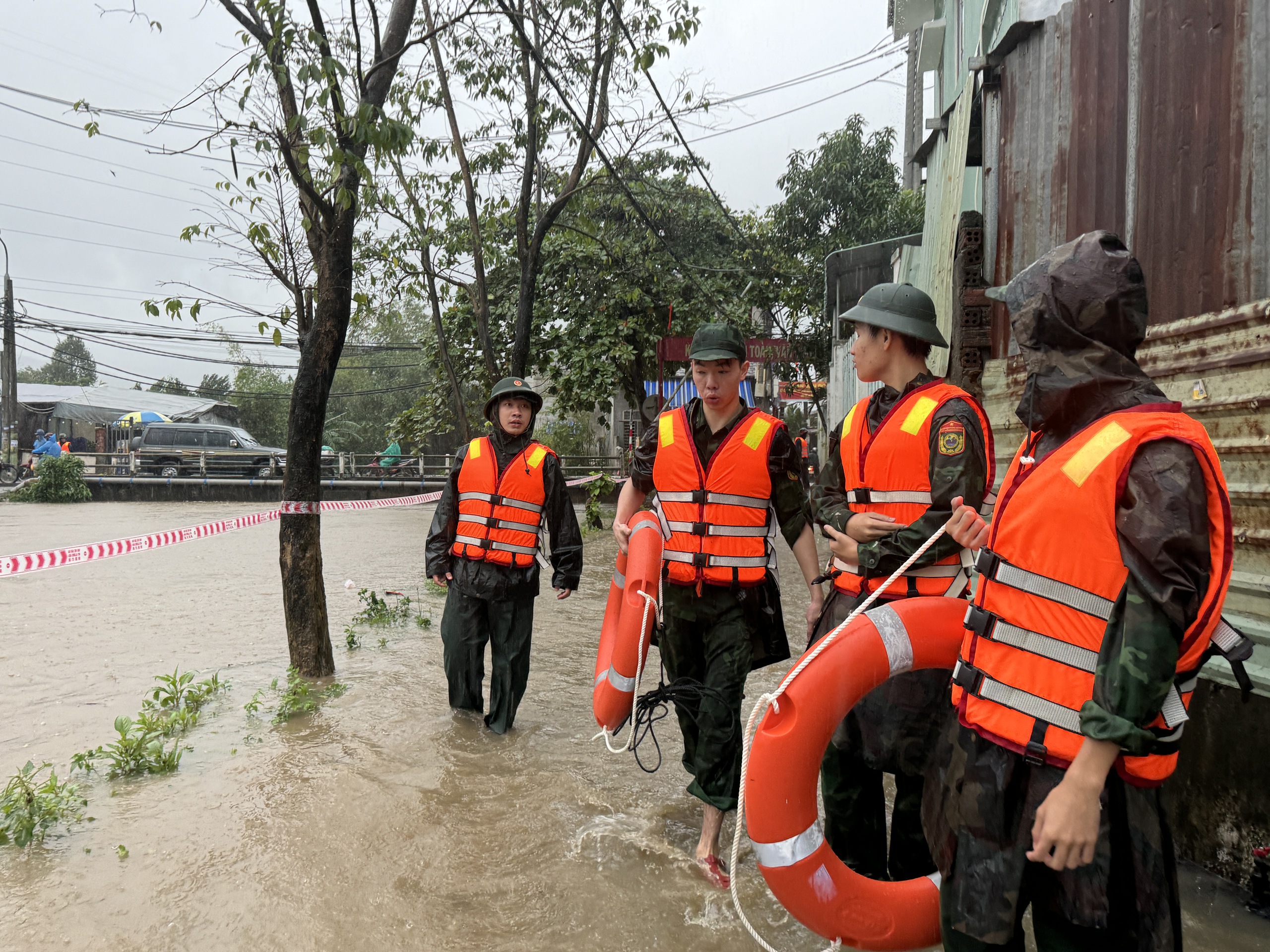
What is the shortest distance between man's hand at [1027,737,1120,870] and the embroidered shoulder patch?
1.16 m

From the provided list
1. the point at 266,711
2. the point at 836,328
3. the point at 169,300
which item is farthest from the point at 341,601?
the point at 836,328

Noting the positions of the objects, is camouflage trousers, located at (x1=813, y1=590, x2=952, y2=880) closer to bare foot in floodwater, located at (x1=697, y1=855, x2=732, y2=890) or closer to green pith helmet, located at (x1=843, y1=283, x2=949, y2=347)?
bare foot in floodwater, located at (x1=697, y1=855, x2=732, y2=890)

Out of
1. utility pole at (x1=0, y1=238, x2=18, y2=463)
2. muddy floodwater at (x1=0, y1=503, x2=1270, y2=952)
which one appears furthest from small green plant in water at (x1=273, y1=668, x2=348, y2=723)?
utility pole at (x1=0, y1=238, x2=18, y2=463)

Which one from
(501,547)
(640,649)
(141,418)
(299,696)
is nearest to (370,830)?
(640,649)

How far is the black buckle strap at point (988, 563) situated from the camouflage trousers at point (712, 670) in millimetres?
1682

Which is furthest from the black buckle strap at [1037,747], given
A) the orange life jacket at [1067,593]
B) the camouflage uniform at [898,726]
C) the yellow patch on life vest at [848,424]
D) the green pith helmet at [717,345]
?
the green pith helmet at [717,345]

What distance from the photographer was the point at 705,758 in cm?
338

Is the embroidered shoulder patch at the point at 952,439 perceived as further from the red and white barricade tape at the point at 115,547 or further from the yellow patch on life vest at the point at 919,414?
the red and white barricade tape at the point at 115,547

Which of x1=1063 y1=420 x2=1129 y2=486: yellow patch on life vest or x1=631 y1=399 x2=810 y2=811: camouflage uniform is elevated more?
x1=1063 y1=420 x2=1129 y2=486: yellow patch on life vest

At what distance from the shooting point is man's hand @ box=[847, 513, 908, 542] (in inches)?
106

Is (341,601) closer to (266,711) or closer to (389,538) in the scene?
(266,711)

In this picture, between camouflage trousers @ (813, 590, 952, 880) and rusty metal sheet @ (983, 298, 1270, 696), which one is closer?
camouflage trousers @ (813, 590, 952, 880)

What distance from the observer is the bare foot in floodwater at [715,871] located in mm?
3229

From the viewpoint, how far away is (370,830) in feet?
12.2
